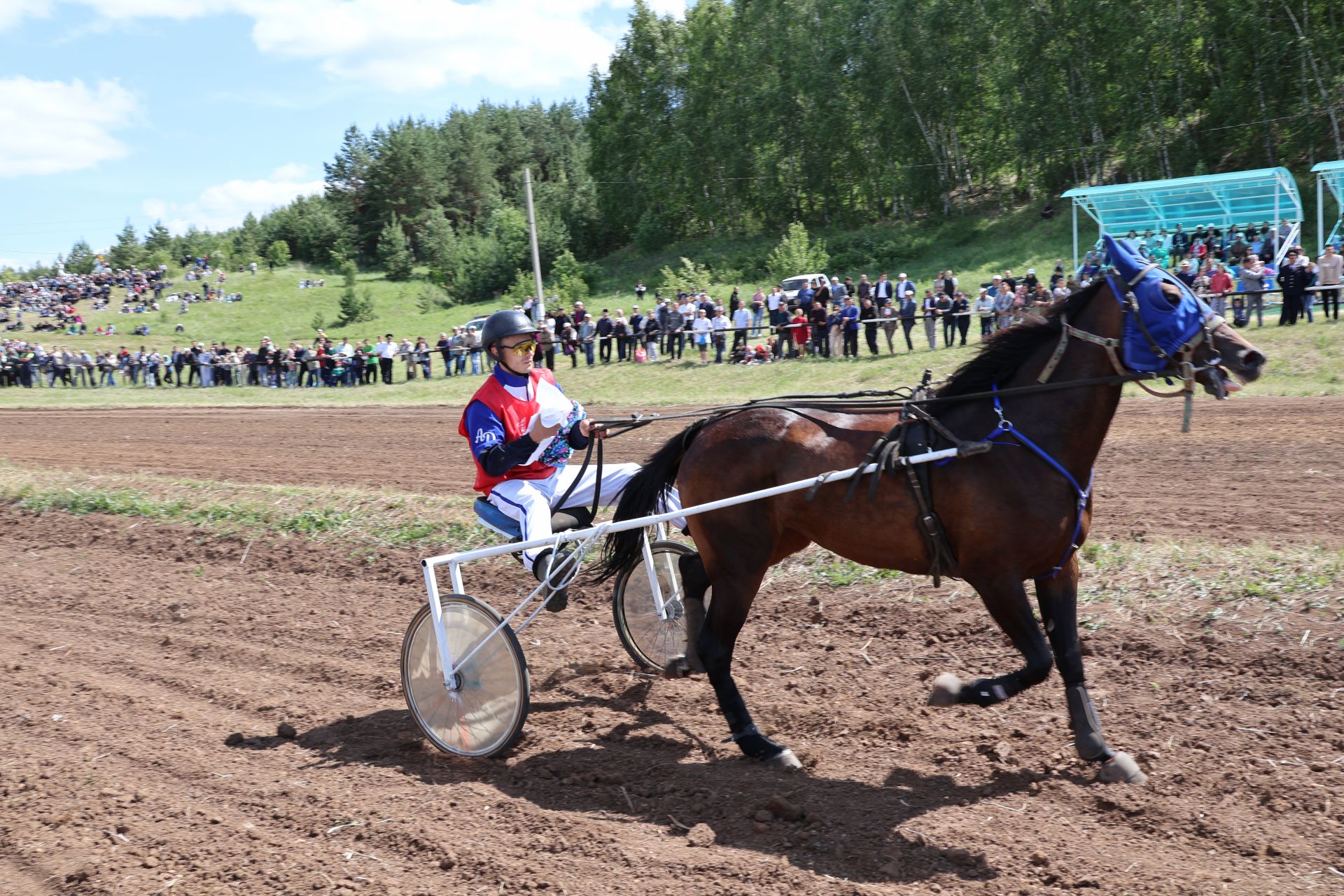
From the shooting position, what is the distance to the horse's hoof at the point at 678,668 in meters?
5.31

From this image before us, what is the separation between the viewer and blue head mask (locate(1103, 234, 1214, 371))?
409 cm

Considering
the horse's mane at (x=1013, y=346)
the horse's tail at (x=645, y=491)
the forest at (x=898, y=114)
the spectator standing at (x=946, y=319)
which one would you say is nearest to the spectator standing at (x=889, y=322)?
the spectator standing at (x=946, y=319)

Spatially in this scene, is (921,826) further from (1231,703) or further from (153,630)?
(153,630)

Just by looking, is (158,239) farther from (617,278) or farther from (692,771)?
(692,771)

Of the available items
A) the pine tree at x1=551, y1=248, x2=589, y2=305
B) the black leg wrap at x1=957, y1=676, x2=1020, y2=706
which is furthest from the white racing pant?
the pine tree at x1=551, y1=248, x2=589, y2=305

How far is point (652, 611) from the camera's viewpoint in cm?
591

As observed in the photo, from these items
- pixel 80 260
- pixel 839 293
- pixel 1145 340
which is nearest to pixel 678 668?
pixel 1145 340

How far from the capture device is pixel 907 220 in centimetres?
4412

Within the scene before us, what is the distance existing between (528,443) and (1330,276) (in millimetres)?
17830

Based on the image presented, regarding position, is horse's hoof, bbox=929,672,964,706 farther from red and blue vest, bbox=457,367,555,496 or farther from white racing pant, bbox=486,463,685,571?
red and blue vest, bbox=457,367,555,496

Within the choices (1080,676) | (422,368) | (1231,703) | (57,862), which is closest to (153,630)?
(57,862)

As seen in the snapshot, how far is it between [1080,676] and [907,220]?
41.9 m

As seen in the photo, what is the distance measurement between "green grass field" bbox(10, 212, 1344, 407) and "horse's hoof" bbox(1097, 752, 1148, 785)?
12.5 meters

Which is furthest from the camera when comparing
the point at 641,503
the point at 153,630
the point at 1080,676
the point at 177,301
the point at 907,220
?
the point at 177,301
